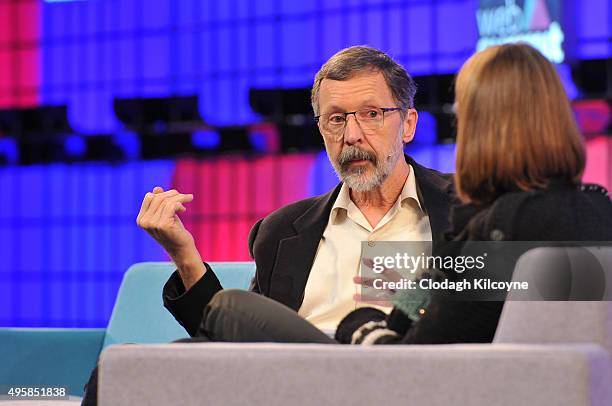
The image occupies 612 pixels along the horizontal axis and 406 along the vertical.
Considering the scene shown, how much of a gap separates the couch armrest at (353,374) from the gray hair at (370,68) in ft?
3.82

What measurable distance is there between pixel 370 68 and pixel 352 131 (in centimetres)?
16

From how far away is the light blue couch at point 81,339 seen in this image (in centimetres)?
255

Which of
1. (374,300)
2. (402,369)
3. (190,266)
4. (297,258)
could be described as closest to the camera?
(402,369)

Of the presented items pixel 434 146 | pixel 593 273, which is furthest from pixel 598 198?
pixel 434 146

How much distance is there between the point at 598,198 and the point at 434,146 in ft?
14.5

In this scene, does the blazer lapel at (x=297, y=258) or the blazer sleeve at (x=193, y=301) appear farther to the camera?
the blazer lapel at (x=297, y=258)

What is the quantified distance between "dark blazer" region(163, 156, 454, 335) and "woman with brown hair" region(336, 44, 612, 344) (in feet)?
2.26

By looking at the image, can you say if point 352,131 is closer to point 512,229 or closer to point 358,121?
point 358,121

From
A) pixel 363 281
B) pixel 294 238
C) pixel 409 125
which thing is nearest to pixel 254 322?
pixel 363 281

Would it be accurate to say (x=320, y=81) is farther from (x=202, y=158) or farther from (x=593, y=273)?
(x=202, y=158)

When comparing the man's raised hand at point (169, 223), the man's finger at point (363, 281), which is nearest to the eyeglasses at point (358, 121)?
the man's finger at point (363, 281)

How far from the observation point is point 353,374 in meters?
1.11

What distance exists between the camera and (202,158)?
641 cm
